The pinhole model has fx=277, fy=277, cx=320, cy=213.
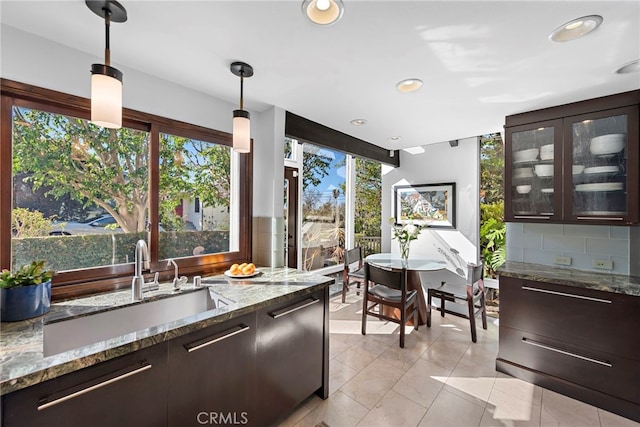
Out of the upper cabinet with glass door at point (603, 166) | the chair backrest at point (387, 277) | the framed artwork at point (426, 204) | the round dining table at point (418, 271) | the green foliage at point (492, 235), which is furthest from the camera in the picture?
the framed artwork at point (426, 204)

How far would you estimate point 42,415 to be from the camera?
0.91 m

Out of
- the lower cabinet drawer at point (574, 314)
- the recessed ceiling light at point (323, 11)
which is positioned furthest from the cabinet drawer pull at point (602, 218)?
the recessed ceiling light at point (323, 11)

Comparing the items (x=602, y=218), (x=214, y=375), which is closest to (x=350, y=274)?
(x=602, y=218)

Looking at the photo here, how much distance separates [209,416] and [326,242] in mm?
3443

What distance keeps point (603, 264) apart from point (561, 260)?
0.88ft

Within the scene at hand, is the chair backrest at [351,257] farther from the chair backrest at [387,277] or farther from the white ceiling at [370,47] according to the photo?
the white ceiling at [370,47]

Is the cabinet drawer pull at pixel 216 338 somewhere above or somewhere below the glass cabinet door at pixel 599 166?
below

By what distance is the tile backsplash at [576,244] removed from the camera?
2.29m

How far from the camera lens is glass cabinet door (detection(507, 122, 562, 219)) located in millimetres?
2406

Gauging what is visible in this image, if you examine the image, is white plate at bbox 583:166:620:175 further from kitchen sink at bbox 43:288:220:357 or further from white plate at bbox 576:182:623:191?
kitchen sink at bbox 43:288:220:357

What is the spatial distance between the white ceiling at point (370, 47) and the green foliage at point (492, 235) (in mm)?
1676

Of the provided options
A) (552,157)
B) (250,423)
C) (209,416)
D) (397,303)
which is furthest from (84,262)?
(552,157)

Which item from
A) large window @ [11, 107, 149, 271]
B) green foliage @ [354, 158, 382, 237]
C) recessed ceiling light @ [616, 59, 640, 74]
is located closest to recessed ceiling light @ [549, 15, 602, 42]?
recessed ceiling light @ [616, 59, 640, 74]

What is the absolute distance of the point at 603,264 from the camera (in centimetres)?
235
